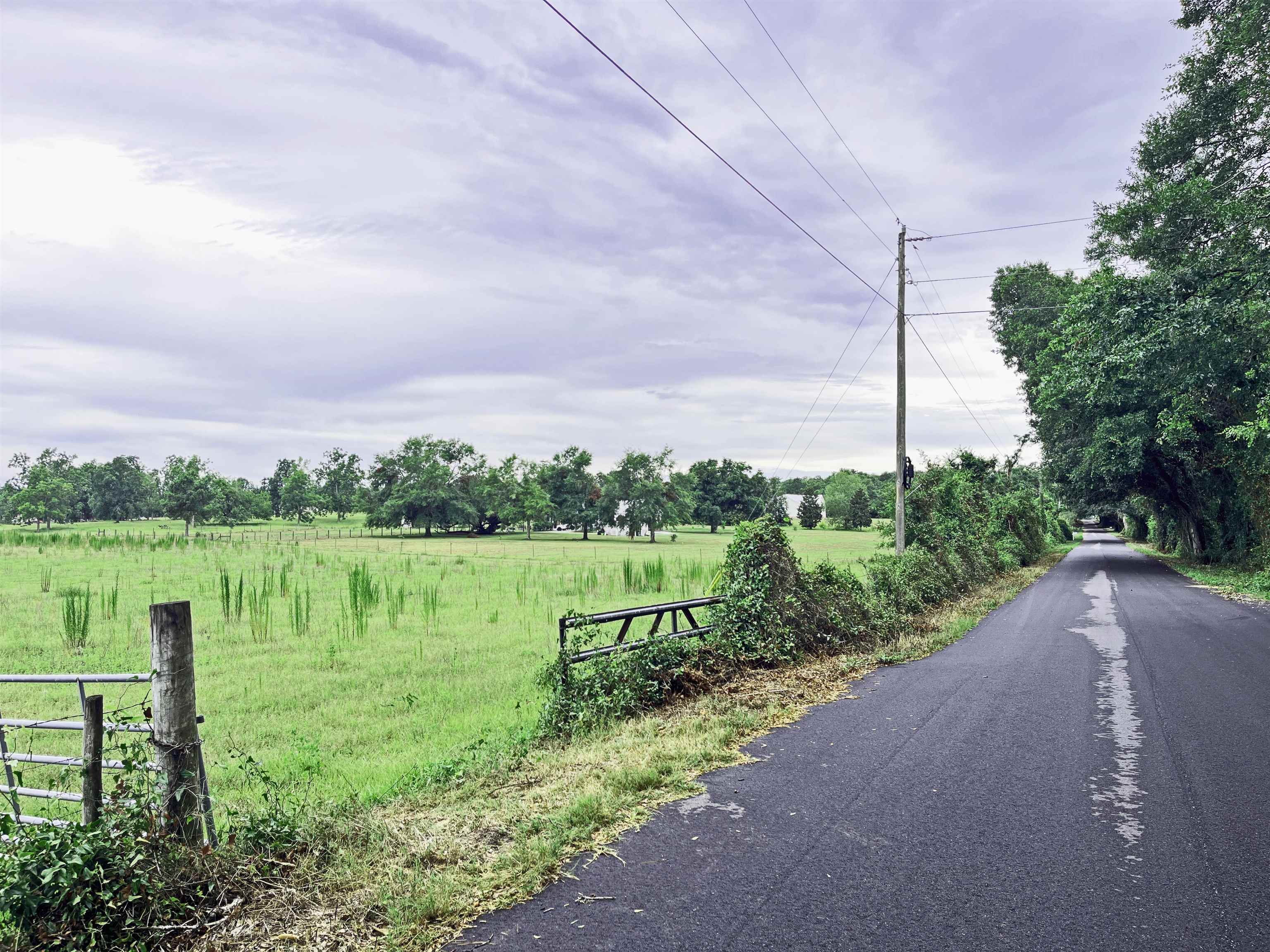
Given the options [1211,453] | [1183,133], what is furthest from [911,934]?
Result: [1211,453]

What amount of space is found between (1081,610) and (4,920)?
18.1 meters

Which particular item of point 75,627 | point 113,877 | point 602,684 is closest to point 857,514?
point 75,627

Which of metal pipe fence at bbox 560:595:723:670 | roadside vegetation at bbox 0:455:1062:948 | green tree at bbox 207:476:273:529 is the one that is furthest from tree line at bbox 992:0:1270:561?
green tree at bbox 207:476:273:529

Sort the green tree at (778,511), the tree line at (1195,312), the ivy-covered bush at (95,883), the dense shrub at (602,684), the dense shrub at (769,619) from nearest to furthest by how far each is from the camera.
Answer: the ivy-covered bush at (95,883), the dense shrub at (602,684), the dense shrub at (769,619), the green tree at (778,511), the tree line at (1195,312)

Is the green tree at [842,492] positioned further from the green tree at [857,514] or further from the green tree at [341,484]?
the green tree at [341,484]

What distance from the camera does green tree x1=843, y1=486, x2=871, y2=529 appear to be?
11306 cm

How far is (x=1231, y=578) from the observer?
76.3 feet

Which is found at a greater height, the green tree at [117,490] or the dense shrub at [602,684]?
the green tree at [117,490]

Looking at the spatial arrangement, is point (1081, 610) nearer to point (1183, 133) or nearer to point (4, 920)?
point (1183, 133)

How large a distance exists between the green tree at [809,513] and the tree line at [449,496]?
0.89 ft

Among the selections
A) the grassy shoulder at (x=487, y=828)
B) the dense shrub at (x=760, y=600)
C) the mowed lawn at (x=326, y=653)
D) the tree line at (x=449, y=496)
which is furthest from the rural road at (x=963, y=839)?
the tree line at (x=449, y=496)

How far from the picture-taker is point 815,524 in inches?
4825

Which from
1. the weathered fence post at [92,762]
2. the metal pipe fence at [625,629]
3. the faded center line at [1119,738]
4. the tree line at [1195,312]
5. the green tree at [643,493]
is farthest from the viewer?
the green tree at [643,493]

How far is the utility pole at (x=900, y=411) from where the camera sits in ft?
57.9
